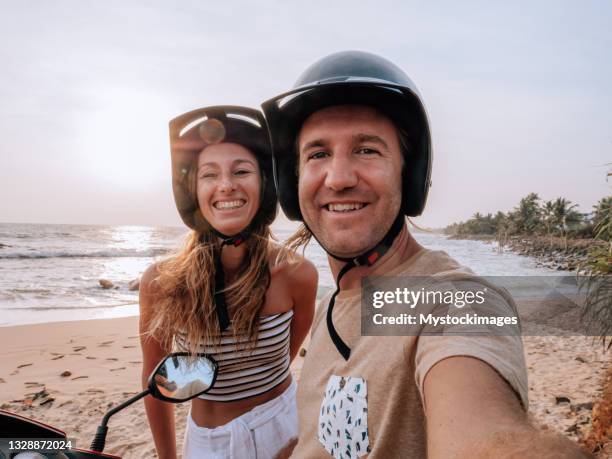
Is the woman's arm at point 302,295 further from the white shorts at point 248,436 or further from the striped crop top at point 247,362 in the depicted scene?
the white shorts at point 248,436

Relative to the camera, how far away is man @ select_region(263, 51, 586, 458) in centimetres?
96

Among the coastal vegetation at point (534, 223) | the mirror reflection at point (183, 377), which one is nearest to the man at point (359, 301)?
the mirror reflection at point (183, 377)

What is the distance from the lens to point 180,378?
1.71 metres

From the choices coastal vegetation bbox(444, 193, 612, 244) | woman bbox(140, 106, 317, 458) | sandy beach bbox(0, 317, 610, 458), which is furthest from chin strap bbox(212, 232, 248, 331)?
coastal vegetation bbox(444, 193, 612, 244)

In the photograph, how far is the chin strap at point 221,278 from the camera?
266 centimetres

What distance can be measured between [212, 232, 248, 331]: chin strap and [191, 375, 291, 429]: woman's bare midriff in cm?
52

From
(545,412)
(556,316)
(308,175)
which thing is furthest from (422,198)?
(556,316)

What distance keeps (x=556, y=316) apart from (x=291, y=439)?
44.7 ft

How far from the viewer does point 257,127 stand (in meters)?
2.82

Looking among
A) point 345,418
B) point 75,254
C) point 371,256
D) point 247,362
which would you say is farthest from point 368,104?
point 75,254

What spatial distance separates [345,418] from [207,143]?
210cm

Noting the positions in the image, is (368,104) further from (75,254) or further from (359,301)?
(75,254)

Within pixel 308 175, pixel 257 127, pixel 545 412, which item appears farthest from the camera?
pixel 545 412

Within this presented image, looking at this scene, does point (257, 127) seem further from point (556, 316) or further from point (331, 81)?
point (556, 316)
